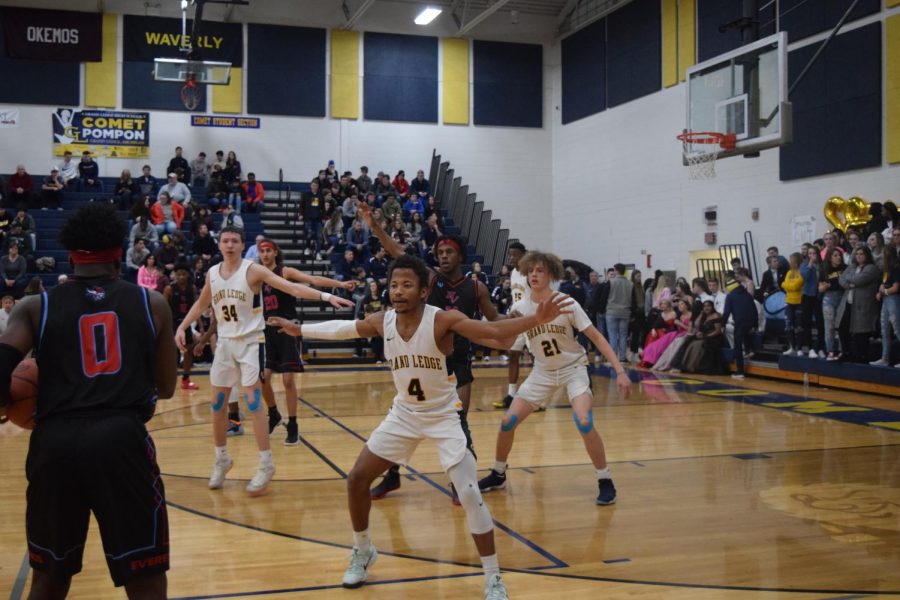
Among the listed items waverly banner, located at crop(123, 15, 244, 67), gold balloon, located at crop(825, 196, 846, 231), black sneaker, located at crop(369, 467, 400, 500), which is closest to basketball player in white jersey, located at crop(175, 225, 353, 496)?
black sneaker, located at crop(369, 467, 400, 500)

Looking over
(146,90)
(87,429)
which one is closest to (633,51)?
(146,90)

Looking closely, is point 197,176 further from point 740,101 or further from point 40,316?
point 40,316

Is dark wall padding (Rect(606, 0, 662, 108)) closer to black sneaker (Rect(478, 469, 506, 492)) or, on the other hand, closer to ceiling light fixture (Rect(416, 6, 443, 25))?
ceiling light fixture (Rect(416, 6, 443, 25))

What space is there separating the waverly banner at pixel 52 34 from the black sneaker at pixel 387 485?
68.7ft

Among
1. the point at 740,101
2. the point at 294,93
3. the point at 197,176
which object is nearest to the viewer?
the point at 740,101

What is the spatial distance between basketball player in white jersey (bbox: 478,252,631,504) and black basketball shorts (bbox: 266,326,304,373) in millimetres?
2738

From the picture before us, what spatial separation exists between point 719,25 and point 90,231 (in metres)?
19.1

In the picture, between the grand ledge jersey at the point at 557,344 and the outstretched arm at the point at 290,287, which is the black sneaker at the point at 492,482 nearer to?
the grand ledge jersey at the point at 557,344

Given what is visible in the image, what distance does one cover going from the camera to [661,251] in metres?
21.8

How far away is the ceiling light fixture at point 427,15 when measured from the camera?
23.8 m

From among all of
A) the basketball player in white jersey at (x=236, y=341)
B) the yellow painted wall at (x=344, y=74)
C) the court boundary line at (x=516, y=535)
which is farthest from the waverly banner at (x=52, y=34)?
the court boundary line at (x=516, y=535)

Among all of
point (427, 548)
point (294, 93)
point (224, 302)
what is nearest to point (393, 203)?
Answer: point (294, 93)

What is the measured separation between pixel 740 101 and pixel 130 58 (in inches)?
684

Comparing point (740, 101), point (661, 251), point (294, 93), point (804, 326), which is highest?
point (294, 93)
